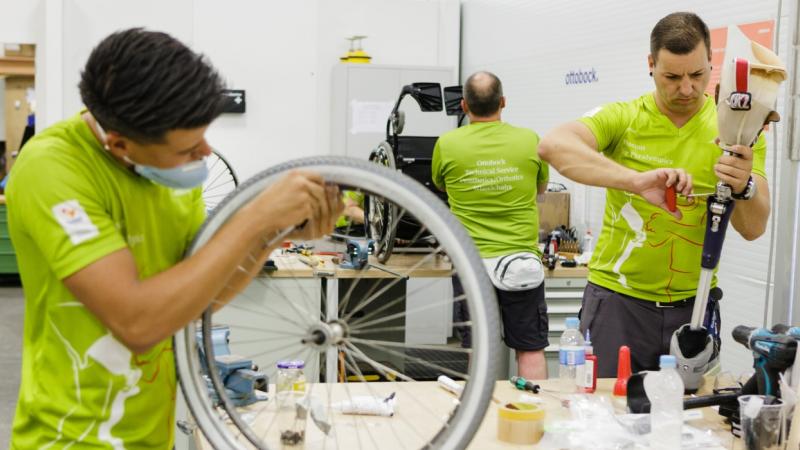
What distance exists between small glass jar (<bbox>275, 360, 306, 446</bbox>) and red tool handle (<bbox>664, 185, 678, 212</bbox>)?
3.34 ft

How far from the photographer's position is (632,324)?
2570 mm

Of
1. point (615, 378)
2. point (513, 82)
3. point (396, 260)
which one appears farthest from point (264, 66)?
point (615, 378)

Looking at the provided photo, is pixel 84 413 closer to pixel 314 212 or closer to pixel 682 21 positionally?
pixel 314 212

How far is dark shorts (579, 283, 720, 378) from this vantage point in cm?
252

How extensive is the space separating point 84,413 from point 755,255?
320cm

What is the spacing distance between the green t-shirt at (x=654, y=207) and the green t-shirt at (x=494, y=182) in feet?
Result: 4.84

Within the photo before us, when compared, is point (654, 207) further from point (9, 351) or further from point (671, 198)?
point (9, 351)

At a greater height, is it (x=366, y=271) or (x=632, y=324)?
(x=632, y=324)

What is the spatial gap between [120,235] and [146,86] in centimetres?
22

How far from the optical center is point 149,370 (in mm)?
1412

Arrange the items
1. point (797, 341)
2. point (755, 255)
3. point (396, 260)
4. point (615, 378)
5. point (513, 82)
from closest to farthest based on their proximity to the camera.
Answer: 1. point (797, 341)
2. point (615, 378)
3. point (755, 255)
4. point (396, 260)
5. point (513, 82)

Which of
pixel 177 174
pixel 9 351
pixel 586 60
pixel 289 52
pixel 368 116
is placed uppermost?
pixel 289 52

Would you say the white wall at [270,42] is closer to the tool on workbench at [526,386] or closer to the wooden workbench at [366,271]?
the wooden workbench at [366,271]

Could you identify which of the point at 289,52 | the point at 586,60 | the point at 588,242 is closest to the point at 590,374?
the point at 588,242
